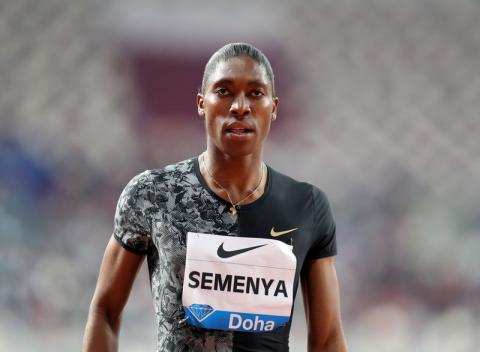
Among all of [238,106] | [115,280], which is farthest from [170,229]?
[238,106]

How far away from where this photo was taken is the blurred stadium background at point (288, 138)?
3.18 m

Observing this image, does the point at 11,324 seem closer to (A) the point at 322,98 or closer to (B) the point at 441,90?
(A) the point at 322,98

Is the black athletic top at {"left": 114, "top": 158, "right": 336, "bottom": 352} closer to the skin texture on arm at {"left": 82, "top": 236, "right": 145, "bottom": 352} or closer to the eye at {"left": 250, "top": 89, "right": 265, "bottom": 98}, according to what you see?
the skin texture on arm at {"left": 82, "top": 236, "right": 145, "bottom": 352}

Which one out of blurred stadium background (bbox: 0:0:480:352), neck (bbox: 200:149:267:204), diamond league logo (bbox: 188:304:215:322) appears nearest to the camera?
diamond league logo (bbox: 188:304:215:322)

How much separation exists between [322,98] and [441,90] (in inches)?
22.3

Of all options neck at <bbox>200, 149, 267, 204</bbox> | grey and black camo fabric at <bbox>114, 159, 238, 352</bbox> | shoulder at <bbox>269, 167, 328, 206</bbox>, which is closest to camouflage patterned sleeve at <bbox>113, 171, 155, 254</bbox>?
grey and black camo fabric at <bbox>114, 159, 238, 352</bbox>

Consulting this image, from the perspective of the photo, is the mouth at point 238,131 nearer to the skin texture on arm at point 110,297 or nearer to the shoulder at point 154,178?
the shoulder at point 154,178

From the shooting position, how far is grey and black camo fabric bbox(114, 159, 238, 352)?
4.63 ft

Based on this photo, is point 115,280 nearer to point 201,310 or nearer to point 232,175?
point 201,310

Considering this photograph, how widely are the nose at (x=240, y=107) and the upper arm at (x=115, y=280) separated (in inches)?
13.5

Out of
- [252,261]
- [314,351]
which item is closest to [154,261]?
[252,261]

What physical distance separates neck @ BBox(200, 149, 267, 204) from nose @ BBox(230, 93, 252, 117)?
4.3 inches

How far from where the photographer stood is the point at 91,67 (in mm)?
3369

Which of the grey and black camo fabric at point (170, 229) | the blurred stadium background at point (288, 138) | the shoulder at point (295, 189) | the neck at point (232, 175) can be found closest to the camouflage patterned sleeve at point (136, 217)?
the grey and black camo fabric at point (170, 229)
